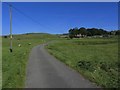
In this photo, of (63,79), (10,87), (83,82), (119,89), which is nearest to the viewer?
(119,89)

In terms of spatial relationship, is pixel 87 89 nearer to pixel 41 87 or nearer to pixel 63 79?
pixel 41 87

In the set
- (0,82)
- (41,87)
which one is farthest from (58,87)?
(0,82)

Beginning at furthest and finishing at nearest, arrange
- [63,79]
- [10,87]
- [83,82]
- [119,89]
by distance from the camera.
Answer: [63,79]
[83,82]
[10,87]
[119,89]

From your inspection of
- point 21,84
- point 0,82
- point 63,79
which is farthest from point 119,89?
point 0,82

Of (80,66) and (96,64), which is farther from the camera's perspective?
(96,64)

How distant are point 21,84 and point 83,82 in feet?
10.3

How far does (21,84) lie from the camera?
14.3m

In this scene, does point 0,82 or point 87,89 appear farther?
point 0,82

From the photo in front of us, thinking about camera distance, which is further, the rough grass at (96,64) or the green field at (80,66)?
the rough grass at (96,64)

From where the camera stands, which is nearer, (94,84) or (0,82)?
(94,84)

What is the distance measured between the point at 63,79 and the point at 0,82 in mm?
3380

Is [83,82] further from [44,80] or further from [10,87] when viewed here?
[10,87]

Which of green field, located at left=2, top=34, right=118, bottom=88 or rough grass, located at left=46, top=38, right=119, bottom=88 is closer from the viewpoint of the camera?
green field, located at left=2, top=34, right=118, bottom=88

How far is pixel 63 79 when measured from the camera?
15547 millimetres
